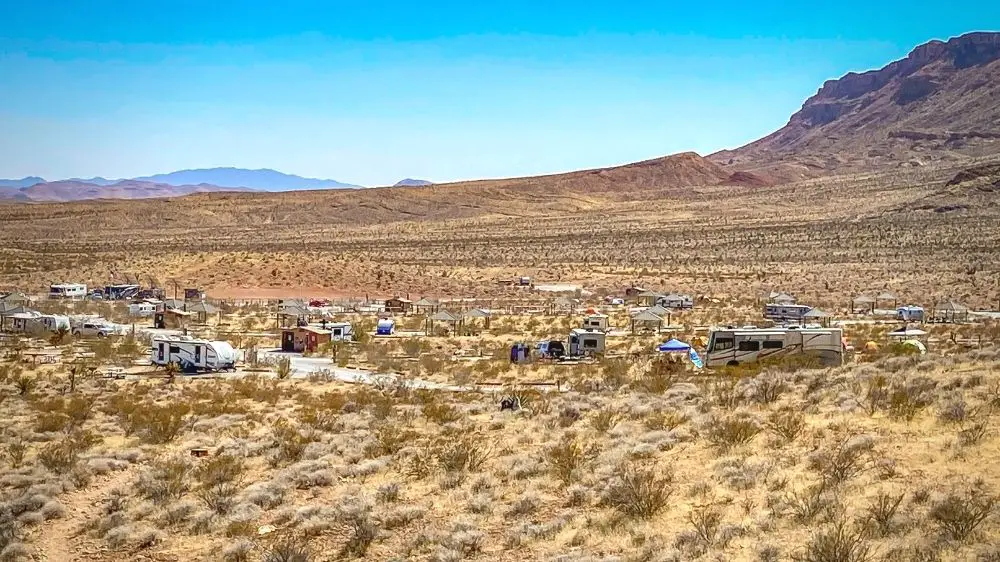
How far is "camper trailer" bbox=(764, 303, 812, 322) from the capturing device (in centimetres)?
4375

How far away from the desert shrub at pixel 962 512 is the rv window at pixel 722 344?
16701mm

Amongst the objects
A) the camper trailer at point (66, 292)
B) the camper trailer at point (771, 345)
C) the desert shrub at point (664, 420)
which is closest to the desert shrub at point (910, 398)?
the desert shrub at point (664, 420)

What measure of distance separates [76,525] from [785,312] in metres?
37.2

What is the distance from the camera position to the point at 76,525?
43.7 feet

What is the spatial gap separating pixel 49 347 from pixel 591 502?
29748 mm

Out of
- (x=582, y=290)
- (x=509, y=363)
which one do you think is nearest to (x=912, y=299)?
(x=582, y=290)

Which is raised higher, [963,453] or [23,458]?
[963,453]

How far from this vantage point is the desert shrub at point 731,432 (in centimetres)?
1420

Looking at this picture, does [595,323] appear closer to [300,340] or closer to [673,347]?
[673,347]

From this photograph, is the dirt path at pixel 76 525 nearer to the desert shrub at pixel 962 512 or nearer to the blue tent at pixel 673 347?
the desert shrub at pixel 962 512

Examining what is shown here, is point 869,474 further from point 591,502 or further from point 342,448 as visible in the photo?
point 342,448

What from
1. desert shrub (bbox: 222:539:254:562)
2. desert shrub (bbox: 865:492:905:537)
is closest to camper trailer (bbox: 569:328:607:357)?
desert shrub (bbox: 222:539:254:562)

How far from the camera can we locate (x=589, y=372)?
2886 centimetres

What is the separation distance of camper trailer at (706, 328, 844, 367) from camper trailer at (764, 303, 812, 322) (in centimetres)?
1682
